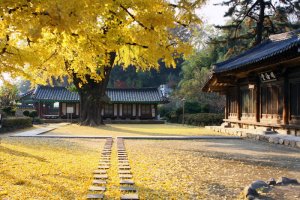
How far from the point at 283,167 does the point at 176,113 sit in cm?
3249

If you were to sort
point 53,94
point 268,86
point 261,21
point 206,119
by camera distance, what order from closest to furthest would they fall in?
point 268,86, point 261,21, point 206,119, point 53,94

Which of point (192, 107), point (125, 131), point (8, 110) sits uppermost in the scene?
point (192, 107)

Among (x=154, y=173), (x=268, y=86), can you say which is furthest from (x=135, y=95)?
(x=154, y=173)

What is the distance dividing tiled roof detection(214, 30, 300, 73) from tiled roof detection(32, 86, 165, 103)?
19816mm

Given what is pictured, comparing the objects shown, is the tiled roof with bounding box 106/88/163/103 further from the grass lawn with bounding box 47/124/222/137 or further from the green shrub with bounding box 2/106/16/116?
the grass lawn with bounding box 47/124/222/137

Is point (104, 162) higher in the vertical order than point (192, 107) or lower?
lower

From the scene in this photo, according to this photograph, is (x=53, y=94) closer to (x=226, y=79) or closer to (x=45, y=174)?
(x=226, y=79)

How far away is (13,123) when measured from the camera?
22172mm

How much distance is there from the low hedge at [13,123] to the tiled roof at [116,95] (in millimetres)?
15244

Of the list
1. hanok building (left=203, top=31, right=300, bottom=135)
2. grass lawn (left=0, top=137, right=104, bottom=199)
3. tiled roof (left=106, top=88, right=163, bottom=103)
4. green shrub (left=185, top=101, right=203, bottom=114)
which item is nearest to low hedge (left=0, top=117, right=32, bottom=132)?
grass lawn (left=0, top=137, right=104, bottom=199)

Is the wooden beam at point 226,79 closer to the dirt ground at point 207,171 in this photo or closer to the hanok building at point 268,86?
the hanok building at point 268,86

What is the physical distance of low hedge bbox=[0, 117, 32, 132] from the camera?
2080cm

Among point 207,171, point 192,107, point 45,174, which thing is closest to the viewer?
point 45,174

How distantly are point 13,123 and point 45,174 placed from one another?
639 inches
